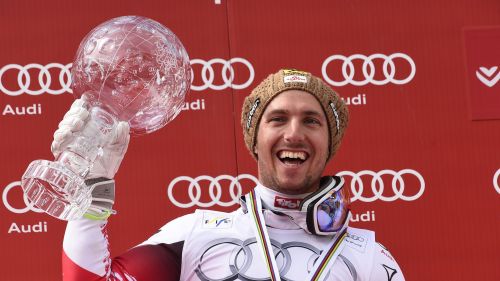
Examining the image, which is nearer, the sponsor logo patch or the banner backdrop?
the sponsor logo patch

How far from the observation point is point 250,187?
3285 mm

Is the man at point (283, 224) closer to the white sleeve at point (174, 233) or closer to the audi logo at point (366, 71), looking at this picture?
the white sleeve at point (174, 233)

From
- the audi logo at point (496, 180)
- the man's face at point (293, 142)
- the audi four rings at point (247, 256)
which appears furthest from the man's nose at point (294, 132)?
the audi logo at point (496, 180)

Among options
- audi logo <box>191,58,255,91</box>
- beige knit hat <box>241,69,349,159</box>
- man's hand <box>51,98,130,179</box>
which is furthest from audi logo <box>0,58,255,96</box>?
man's hand <box>51,98,130,179</box>

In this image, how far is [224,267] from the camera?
7.13ft

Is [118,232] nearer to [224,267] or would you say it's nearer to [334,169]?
[334,169]

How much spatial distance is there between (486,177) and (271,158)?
4.60ft

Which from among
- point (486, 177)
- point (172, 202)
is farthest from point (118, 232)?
point (486, 177)

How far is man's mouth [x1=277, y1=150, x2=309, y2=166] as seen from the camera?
2.22 meters

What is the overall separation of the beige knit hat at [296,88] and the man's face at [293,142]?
16 mm

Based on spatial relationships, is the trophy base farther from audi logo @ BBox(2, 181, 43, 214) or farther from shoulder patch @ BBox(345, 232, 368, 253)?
audi logo @ BBox(2, 181, 43, 214)

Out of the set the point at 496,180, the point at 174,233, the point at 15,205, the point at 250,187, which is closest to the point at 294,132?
the point at 174,233

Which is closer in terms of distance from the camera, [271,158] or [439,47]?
[271,158]

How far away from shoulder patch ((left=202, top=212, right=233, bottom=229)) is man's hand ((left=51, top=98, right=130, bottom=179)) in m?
0.47
